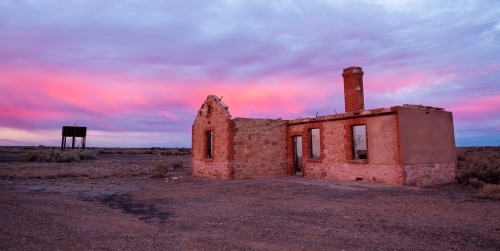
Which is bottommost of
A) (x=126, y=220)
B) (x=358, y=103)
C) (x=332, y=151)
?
(x=126, y=220)

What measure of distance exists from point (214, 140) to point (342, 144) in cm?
694

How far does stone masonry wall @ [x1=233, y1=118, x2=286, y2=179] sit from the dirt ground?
15.8ft

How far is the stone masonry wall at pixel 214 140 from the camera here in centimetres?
1707

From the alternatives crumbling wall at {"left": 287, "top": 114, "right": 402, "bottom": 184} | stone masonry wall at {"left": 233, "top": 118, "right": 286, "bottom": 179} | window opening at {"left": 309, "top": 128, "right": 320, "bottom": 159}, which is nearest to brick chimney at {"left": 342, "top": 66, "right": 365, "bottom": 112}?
crumbling wall at {"left": 287, "top": 114, "right": 402, "bottom": 184}

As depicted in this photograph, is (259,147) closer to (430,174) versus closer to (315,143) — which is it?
(315,143)

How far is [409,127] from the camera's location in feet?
44.6

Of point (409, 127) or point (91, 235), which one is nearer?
point (91, 235)

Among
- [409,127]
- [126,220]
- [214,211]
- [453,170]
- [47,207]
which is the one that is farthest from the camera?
[453,170]

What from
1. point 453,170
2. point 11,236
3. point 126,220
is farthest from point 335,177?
point 11,236

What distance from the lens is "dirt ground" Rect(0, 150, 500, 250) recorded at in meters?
5.69

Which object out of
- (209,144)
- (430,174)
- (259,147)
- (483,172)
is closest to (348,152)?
(430,174)

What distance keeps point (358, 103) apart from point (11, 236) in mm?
15831

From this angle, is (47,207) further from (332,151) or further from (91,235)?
(332,151)

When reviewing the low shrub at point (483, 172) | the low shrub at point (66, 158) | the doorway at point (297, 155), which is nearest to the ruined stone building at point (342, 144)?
the doorway at point (297, 155)
